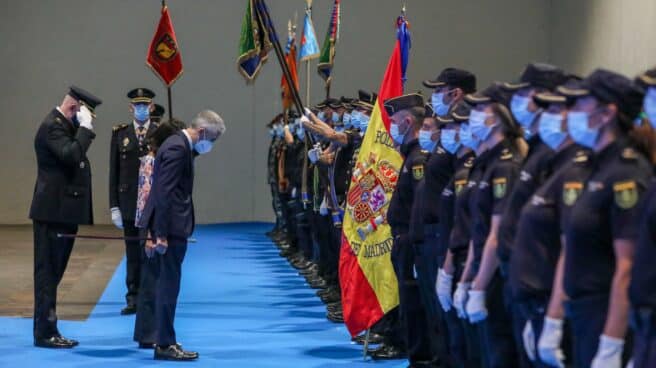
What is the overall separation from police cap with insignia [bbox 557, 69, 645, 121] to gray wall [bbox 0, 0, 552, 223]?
52.5ft

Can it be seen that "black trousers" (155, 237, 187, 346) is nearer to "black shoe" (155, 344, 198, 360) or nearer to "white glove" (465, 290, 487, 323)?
"black shoe" (155, 344, 198, 360)

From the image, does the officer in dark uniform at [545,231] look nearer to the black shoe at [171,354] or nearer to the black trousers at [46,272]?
the black shoe at [171,354]

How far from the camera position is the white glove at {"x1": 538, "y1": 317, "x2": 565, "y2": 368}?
4.36 meters

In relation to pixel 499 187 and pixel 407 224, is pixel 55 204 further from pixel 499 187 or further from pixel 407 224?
pixel 499 187

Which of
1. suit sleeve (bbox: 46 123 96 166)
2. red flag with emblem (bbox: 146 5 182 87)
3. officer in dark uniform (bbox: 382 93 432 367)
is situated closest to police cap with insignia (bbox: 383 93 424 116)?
officer in dark uniform (bbox: 382 93 432 367)

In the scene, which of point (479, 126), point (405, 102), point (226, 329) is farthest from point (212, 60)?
point (479, 126)

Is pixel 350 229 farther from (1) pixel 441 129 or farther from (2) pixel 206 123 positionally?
(1) pixel 441 129

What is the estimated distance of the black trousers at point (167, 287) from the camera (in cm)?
758

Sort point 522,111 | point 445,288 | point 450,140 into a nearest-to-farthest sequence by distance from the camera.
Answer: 1. point 522,111
2. point 445,288
3. point 450,140

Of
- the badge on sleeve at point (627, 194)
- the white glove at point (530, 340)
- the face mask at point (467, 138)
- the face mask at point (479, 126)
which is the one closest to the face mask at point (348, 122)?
the face mask at point (467, 138)

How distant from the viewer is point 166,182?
7.48 meters

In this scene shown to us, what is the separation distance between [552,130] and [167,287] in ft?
12.5

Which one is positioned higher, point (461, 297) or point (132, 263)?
point (461, 297)

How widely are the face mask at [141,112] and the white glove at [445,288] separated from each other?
15.6 feet
